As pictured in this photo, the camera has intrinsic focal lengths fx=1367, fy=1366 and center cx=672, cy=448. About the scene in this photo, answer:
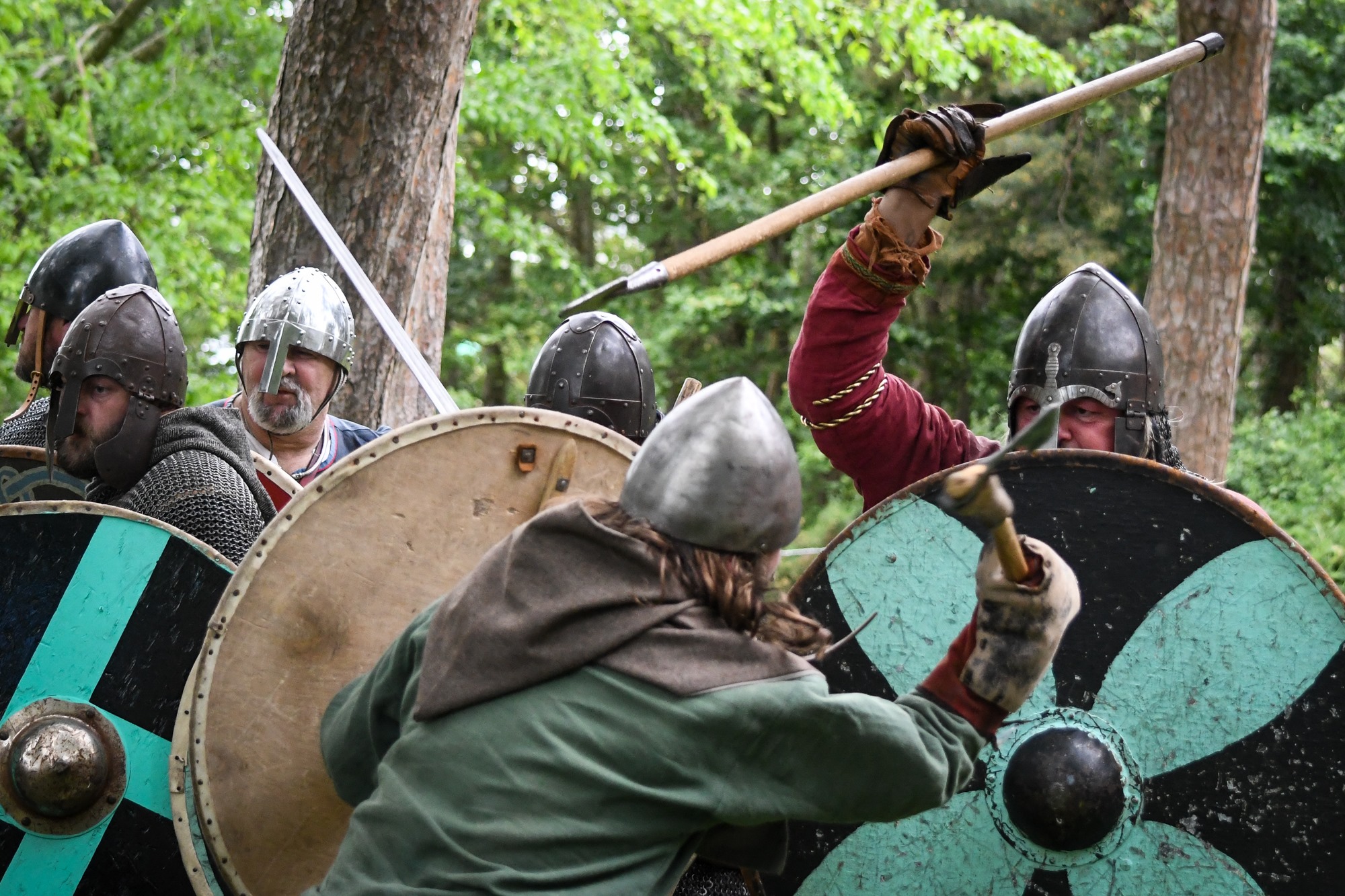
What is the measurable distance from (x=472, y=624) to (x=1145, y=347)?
1985 mm

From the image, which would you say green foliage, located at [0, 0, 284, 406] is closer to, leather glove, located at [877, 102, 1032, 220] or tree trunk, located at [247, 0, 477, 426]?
tree trunk, located at [247, 0, 477, 426]

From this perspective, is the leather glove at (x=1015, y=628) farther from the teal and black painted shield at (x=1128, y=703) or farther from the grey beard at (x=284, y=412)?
the grey beard at (x=284, y=412)

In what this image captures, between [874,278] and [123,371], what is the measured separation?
72.3 inches

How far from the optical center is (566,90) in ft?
35.2

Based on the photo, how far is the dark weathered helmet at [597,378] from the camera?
3895 mm

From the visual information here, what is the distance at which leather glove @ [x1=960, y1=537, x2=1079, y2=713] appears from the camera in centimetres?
196

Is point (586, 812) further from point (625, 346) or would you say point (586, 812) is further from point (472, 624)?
point (625, 346)

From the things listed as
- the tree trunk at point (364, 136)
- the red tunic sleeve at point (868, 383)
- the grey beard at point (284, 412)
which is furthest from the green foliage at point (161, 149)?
the red tunic sleeve at point (868, 383)

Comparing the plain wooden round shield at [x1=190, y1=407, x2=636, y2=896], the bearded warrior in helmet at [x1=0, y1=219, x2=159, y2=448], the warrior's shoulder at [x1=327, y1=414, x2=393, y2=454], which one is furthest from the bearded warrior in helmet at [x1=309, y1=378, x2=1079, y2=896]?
the bearded warrior in helmet at [x1=0, y1=219, x2=159, y2=448]

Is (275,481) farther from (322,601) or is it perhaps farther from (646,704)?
(646,704)

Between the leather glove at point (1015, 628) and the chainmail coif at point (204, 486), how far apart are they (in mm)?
1689

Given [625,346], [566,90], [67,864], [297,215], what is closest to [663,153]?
[566,90]

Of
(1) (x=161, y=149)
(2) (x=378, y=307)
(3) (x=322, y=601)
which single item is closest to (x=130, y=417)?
(2) (x=378, y=307)

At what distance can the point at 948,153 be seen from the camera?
9.25 ft
